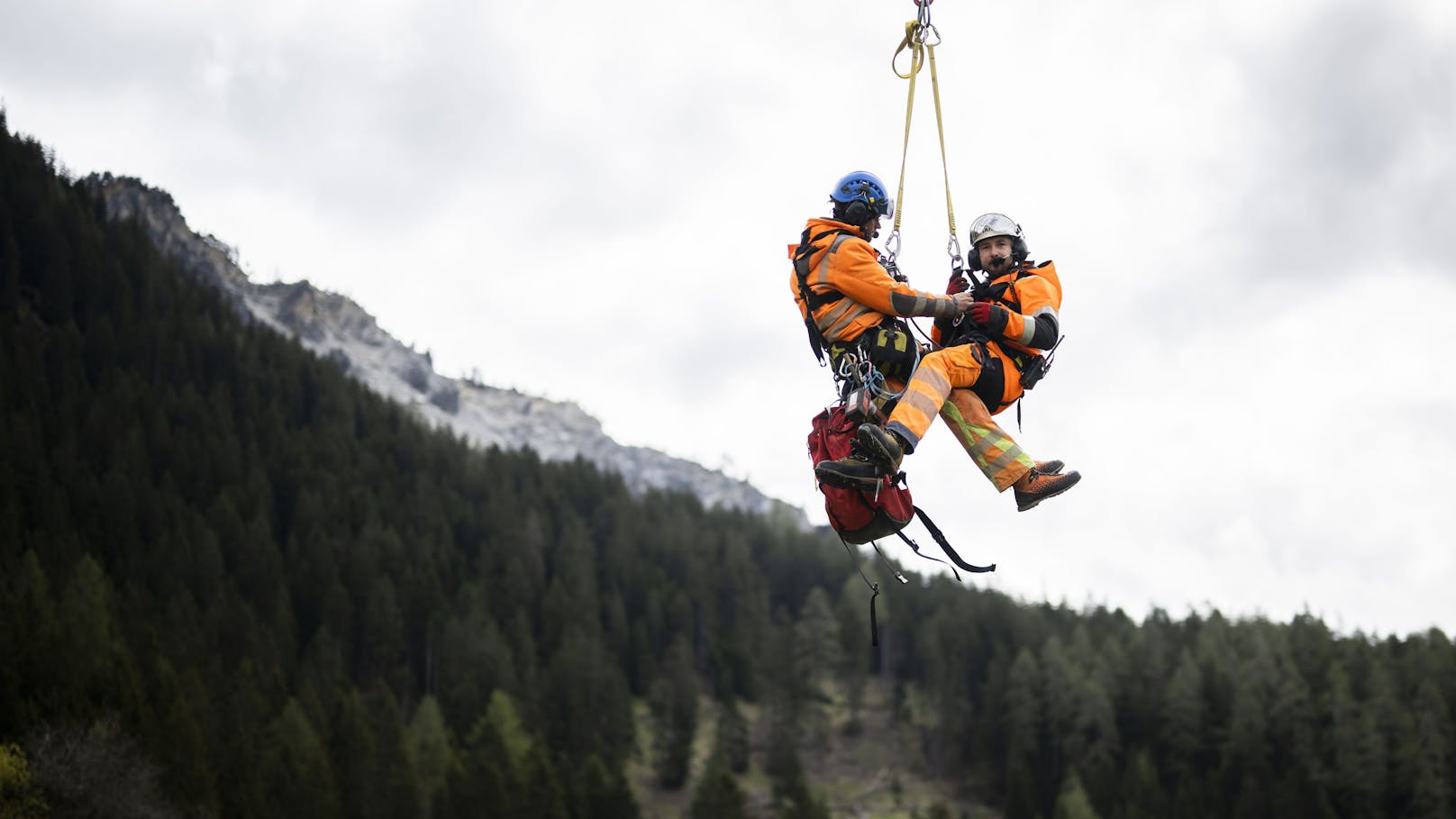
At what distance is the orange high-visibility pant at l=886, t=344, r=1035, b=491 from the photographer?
11.9 meters

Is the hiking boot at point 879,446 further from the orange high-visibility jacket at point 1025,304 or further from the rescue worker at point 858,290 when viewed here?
the orange high-visibility jacket at point 1025,304

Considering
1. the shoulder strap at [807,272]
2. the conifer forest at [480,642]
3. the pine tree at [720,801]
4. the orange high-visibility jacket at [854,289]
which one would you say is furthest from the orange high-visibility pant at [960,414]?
the pine tree at [720,801]

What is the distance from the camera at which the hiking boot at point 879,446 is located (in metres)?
11.8

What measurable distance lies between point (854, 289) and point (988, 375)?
1.32 m

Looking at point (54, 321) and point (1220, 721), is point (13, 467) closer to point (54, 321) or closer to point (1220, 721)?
point (54, 321)

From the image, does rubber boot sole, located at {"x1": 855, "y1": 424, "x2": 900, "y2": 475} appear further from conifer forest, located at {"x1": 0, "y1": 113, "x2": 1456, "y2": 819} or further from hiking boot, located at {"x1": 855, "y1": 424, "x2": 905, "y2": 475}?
conifer forest, located at {"x1": 0, "y1": 113, "x2": 1456, "y2": 819}

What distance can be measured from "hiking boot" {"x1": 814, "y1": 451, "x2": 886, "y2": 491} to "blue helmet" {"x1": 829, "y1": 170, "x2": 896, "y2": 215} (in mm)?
2079

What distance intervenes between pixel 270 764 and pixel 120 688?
28.2 feet

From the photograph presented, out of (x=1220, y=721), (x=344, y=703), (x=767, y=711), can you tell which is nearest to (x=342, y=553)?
(x=767, y=711)

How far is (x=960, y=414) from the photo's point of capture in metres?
12.5

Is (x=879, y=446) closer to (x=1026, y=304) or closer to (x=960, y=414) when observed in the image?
(x=960, y=414)

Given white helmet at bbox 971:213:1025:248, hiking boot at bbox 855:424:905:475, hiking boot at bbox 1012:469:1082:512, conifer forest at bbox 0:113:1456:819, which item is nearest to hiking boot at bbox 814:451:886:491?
hiking boot at bbox 855:424:905:475

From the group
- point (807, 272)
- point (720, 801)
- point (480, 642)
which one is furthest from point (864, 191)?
point (480, 642)

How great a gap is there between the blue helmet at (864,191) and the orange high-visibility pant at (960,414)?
4.29 ft
